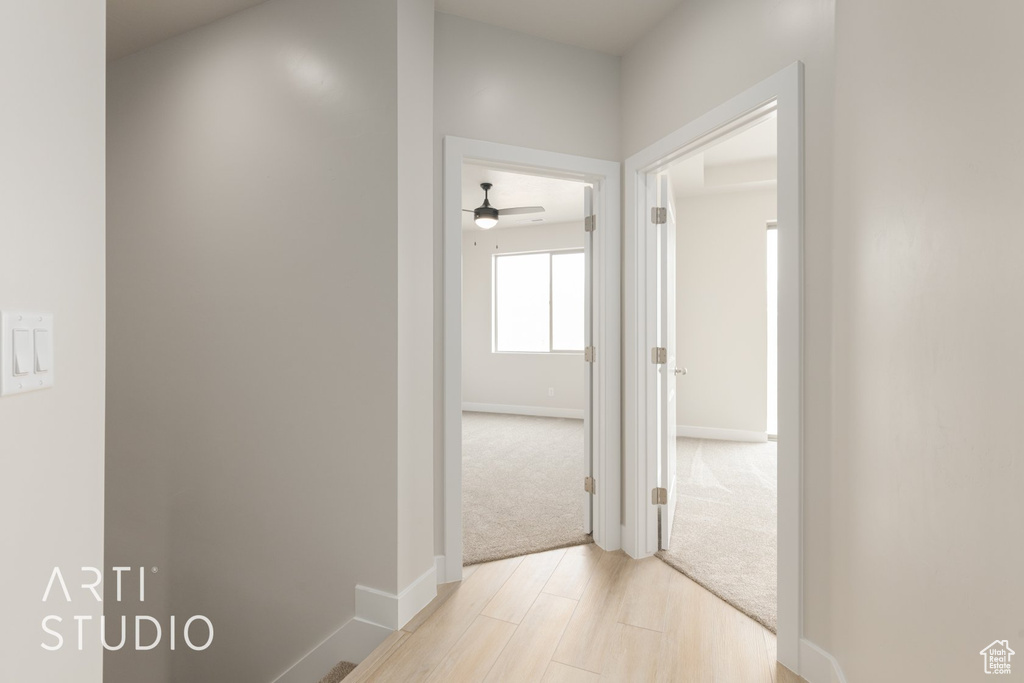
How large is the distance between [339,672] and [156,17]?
3.05m

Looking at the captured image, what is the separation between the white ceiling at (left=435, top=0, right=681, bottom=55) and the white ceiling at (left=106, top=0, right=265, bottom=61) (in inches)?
40.2

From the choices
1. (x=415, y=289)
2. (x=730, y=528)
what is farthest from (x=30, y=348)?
(x=730, y=528)

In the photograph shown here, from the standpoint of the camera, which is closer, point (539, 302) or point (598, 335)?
point (598, 335)

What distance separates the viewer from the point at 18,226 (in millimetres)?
767

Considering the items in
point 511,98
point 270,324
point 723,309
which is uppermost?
point 511,98

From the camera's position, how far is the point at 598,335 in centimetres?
269

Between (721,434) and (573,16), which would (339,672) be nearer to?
(573,16)

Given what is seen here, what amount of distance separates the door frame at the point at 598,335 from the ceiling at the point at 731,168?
2.09 metres

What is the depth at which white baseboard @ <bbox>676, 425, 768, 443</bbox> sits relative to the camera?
520 cm

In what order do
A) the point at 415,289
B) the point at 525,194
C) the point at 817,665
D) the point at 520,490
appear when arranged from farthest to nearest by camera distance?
the point at 525,194, the point at 520,490, the point at 415,289, the point at 817,665

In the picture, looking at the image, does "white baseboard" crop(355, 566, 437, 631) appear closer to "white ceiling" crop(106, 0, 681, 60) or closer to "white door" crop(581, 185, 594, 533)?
"white door" crop(581, 185, 594, 533)

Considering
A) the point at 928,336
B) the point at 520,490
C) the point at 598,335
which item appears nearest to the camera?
the point at 928,336

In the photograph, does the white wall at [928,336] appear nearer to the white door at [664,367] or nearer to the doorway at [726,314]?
the white door at [664,367]

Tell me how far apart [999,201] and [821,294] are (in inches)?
35.5
